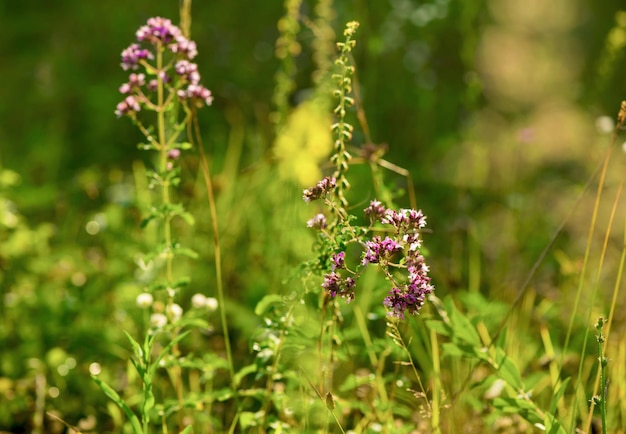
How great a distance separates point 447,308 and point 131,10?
3.85m

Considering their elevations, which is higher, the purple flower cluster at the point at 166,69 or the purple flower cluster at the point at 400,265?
the purple flower cluster at the point at 166,69

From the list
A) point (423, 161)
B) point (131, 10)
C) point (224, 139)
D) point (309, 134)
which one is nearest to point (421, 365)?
point (309, 134)

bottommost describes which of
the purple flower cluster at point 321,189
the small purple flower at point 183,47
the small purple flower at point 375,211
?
the small purple flower at point 375,211

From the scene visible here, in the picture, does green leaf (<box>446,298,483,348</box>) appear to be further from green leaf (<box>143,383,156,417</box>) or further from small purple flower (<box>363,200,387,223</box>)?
green leaf (<box>143,383,156,417</box>)

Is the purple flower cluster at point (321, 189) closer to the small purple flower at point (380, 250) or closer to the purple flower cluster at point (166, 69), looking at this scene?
the small purple flower at point (380, 250)

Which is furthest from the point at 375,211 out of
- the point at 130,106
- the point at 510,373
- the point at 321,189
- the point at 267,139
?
the point at 267,139

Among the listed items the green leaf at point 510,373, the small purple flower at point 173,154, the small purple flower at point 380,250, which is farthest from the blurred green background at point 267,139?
the green leaf at point 510,373

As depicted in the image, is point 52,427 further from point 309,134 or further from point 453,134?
point 453,134

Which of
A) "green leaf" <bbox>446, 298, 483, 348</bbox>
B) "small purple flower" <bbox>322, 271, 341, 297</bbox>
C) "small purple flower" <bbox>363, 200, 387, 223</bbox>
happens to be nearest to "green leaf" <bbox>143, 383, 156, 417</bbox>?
"small purple flower" <bbox>322, 271, 341, 297</bbox>

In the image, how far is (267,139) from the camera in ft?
12.0

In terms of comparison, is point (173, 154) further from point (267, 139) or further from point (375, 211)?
point (267, 139)

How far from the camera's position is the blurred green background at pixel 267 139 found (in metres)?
2.65

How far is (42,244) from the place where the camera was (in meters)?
2.78

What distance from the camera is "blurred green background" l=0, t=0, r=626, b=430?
2650 millimetres
